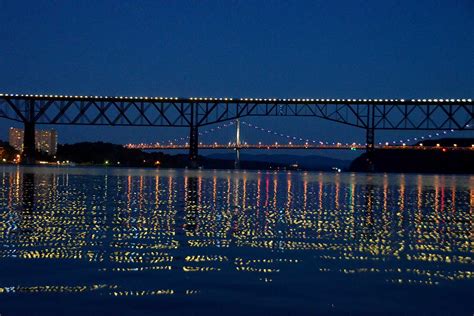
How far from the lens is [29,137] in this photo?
100938mm

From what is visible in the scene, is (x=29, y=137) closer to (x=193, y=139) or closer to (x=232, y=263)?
(x=193, y=139)

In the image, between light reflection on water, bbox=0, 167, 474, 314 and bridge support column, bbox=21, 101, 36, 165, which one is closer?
light reflection on water, bbox=0, 167, 474, 314

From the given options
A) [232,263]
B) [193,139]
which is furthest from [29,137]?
[232,263]

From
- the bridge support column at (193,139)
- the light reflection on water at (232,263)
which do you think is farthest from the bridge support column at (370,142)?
the light reflection on water at (232,263)

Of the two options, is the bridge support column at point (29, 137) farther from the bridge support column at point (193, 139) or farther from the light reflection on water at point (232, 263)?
the light reflection on water at point (232, 263)

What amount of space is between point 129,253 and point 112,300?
132 inches

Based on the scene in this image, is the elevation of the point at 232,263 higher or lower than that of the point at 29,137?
lower

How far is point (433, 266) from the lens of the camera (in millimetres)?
10555

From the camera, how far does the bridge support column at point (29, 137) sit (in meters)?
99.1

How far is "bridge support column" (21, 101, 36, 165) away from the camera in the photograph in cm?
9906

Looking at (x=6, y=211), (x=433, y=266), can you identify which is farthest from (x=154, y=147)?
(x=433, y=266)

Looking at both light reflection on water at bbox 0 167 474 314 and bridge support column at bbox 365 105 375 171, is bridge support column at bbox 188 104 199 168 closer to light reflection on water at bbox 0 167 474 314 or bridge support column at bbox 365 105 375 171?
bridge support column at bbox 365 105 375 171

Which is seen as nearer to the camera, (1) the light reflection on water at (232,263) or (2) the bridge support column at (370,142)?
(1) the light reflection on water at (232,263)

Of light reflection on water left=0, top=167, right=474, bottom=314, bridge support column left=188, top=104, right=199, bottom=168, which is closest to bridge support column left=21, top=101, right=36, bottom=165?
bridge support column left=188, top=104, right=199, bottom=168
